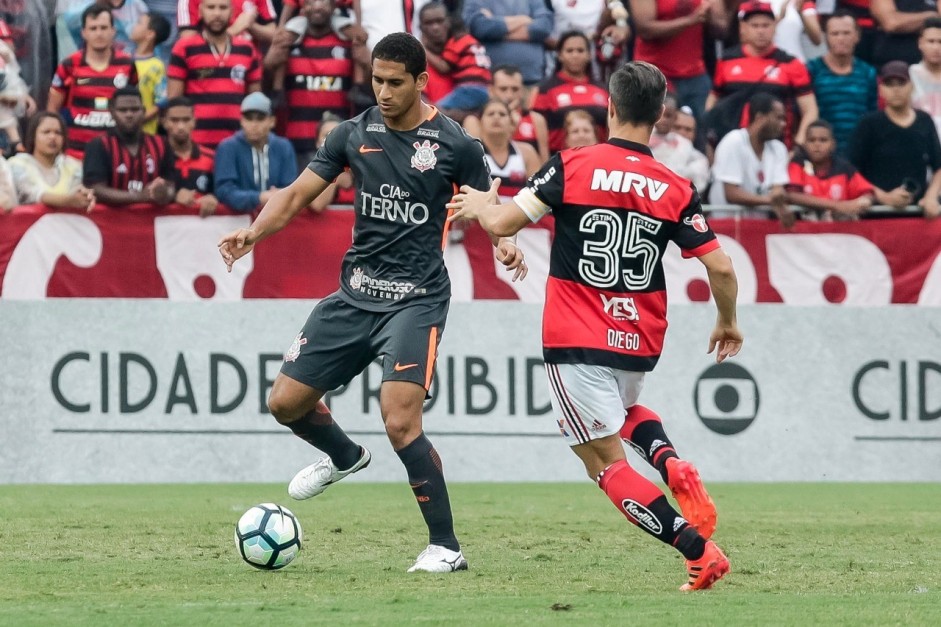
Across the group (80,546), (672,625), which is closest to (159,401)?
(80,546)

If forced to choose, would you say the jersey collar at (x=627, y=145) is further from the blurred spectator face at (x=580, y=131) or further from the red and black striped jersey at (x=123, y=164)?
the red and black striped jersey at (x=123, y=164)

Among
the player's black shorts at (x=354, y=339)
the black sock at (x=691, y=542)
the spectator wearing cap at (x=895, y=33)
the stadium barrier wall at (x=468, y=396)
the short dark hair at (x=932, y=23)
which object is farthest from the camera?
the spectator wearing cap at (x=895, y=33)

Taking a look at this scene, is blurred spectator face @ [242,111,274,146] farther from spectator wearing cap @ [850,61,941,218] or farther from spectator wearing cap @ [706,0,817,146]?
spectator wearing cap @ [850,61,941,218]

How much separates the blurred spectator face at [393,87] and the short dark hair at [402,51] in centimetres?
2

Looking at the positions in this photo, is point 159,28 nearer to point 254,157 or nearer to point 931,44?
point 254,157

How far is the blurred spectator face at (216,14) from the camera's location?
13.8 m

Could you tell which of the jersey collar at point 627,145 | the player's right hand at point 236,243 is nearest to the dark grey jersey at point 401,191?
the player's right hand at point 236,243

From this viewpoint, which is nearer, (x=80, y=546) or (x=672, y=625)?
(x=672, y=625)

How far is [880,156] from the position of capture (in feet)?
45.8

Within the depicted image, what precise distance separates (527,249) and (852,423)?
10.3 feet

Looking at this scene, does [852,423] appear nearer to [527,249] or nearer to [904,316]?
[904,316]

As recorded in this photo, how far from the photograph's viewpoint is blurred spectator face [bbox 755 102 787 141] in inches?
535

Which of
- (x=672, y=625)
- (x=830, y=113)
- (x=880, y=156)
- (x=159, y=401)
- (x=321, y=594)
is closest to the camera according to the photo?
(x=672, y=625)

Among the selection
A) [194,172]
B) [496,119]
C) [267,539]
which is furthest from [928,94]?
[267,539]
